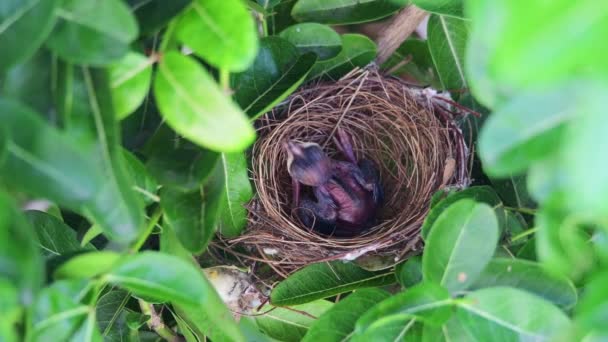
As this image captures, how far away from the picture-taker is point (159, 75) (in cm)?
50

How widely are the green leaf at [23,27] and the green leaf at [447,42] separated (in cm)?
67

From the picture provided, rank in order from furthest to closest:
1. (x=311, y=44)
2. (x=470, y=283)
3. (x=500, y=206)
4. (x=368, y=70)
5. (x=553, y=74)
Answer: (x=368, y=70), (x=311, y=44), (x=500, y=206), (x=470, y=283), (x=553, y=74)

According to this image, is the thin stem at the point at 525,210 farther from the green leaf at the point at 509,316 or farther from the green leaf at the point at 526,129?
the green leaf at the point at 526,129

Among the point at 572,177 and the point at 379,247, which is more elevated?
the point at 572,177

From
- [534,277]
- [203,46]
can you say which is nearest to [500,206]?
[534,277]

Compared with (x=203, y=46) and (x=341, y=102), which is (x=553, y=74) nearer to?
(x=203, y=46)

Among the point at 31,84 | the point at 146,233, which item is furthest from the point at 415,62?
the point at 31,84

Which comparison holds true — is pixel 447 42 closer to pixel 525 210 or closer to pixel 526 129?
pixel 525 210

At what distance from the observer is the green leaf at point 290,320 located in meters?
0.96

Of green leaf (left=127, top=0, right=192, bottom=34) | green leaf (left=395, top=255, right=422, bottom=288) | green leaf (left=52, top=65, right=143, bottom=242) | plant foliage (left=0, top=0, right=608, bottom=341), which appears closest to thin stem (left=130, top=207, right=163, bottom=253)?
plant foliage (left=0, top=0, right=608, bottom=341)

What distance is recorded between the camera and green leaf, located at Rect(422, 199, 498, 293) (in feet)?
2.07

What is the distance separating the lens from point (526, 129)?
402 mm

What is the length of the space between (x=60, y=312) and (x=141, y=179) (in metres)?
0.17

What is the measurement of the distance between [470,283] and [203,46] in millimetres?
375
